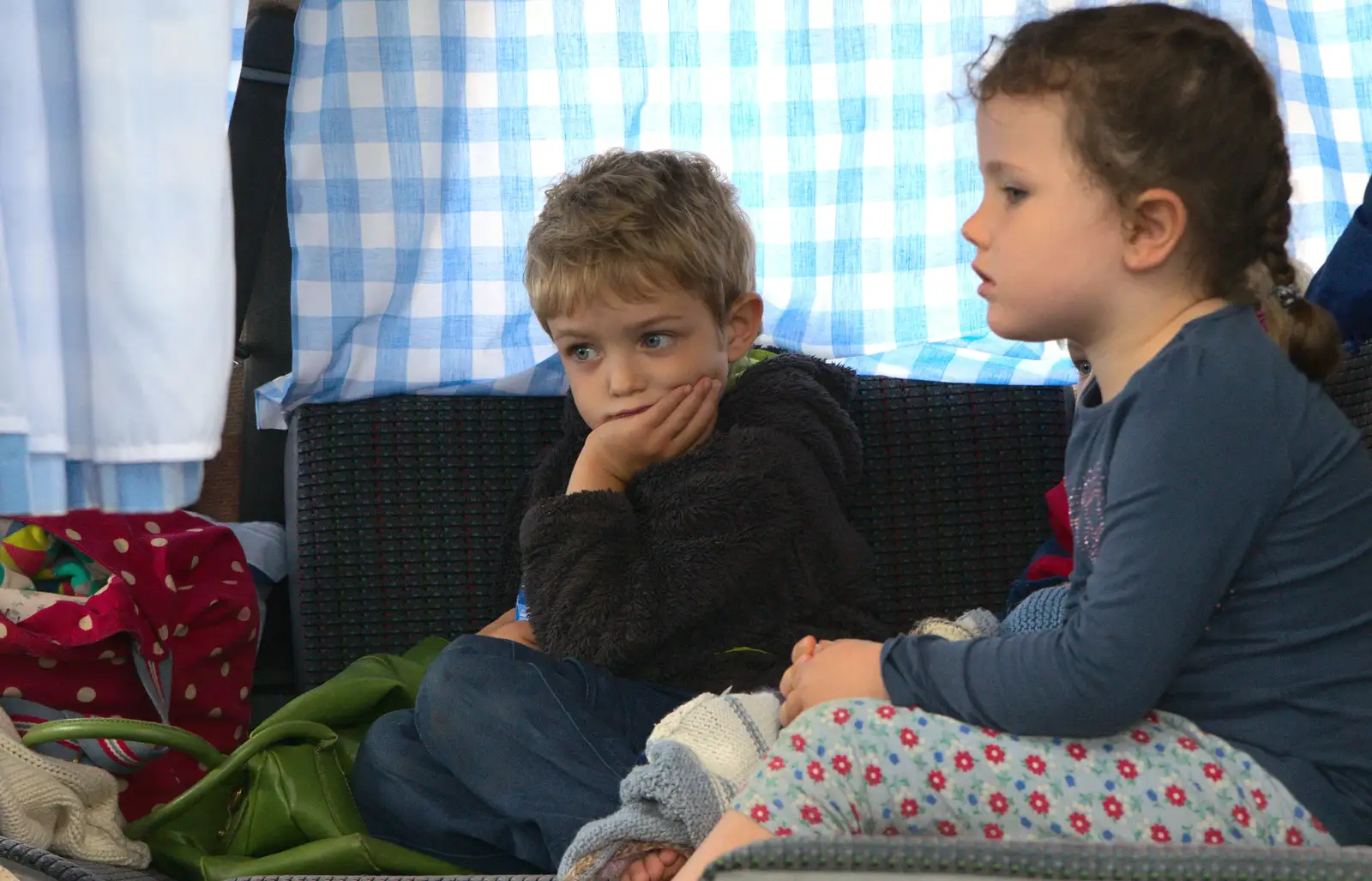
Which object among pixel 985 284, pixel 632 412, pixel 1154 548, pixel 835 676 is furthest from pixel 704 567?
pixel 1154 548

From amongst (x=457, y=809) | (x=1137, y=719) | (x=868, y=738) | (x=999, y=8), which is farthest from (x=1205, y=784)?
(x=999, y=8)

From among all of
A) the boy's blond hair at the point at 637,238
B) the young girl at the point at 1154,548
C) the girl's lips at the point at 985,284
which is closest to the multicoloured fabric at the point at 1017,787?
the young girl at the point at 1154,548

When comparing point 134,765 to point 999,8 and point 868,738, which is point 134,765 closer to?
point 868,738

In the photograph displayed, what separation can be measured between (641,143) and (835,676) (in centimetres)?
95

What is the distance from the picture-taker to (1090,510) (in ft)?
3.92

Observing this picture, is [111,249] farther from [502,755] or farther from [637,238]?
[502,755]

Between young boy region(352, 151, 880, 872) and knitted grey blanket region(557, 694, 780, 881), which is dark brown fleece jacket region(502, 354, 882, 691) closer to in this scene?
young boy region(352, 151, 880, 872)

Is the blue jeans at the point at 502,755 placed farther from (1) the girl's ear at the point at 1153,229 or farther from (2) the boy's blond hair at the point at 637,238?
(1) the girl's ear at the point at 1153,229

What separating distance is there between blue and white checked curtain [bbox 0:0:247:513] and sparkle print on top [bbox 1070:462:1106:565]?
0.97 metres

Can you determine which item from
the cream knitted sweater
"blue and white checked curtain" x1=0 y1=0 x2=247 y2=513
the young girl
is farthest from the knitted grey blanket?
"blue and white checked curtain" x1=0 y1=0 x2=247 y2=513

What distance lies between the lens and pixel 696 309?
168 cm

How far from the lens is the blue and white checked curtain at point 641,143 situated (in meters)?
1.89

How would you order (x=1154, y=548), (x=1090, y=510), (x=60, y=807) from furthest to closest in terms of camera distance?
(x=60, y=807) < (x=1090, y=510) < (x=1154, y=548)

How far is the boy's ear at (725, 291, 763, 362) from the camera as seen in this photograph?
5.77 ft
